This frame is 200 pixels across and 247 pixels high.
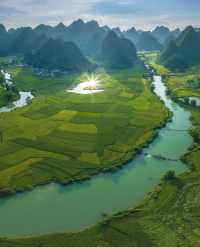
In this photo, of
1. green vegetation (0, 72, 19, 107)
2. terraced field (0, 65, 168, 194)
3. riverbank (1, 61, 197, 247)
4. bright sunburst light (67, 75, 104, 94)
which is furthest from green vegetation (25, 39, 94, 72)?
A: riverbank (1, 61, 197, 247)

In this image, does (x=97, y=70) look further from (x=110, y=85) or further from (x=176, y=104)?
(x=176, y=104)

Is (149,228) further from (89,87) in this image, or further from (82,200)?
(89,87)

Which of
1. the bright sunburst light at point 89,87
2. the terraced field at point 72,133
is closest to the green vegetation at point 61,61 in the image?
the bright sunburst light at point 89,87

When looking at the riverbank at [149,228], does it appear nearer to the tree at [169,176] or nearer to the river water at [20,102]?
the tree at [169,176]

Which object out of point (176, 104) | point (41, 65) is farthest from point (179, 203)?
point (41, 65)

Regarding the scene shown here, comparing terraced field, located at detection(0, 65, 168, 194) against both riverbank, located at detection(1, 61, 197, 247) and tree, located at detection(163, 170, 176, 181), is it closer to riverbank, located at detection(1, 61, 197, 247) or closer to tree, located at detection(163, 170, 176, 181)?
tree, located at detection(163, 170, 176, 181)

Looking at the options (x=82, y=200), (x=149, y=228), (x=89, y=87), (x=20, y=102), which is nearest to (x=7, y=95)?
(x=20, y=102)
